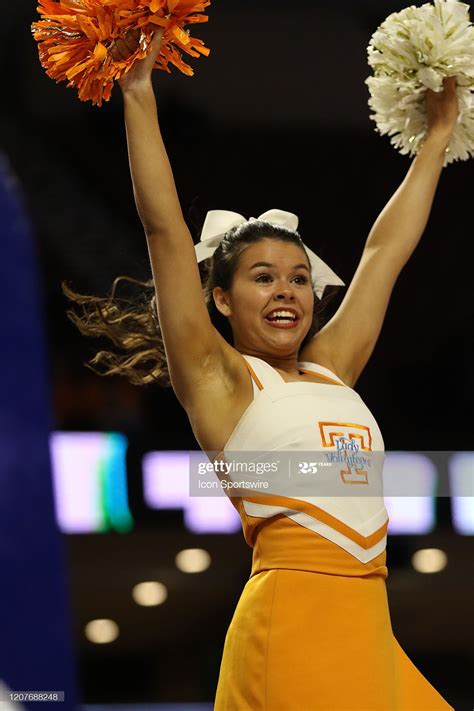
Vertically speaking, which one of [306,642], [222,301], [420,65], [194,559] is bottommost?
[194,559]

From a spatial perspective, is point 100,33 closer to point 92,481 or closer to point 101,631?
point 92,481

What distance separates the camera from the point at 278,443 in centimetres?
151

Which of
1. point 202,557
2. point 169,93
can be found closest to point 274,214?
point 169,93

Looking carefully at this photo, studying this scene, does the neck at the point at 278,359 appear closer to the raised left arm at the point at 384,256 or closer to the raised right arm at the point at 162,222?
the raised left arm at the point at 384,256

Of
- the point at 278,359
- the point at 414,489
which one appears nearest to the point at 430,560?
the point at 414,489

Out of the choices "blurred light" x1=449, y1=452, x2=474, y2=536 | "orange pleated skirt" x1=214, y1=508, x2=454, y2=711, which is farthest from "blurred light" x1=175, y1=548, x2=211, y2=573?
"orange pleated skirt" x1=214, y1=508, x2=454, y2=711

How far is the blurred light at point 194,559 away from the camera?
7.86ft

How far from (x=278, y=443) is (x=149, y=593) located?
104cm

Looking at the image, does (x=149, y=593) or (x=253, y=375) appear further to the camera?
(x=149, y=593)

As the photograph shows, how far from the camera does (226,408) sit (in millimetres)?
1551

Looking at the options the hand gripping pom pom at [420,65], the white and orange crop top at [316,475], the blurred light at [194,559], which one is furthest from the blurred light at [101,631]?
the hand gripping pom pom at [420,65]

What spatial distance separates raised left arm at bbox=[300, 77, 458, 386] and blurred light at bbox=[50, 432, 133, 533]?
723mm

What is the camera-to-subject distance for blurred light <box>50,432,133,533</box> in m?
2.28

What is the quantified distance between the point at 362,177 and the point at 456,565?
92 centimetres
